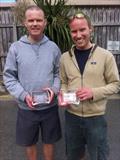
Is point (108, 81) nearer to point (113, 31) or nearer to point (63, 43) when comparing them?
point (63, 43)

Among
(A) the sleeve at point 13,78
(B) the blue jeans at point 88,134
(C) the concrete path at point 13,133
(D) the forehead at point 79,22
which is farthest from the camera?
(C) the concrete path at point 13,133

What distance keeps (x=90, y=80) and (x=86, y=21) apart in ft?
1.64

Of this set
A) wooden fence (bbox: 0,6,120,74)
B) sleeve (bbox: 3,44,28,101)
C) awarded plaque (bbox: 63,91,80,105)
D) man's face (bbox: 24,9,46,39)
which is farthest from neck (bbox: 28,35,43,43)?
wooden fence (bbox: 0,6,120,74)

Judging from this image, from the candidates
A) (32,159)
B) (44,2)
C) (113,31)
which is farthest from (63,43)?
(32,159)

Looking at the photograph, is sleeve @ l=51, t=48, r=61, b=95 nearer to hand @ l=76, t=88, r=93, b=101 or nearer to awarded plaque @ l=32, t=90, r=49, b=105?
awarded plaque @ l=32, t=90, r=49, b=105

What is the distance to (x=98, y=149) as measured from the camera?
3156 millimetres

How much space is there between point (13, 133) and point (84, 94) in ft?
7.37

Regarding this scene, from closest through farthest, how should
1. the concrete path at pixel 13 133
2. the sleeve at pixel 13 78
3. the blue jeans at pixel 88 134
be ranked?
the blue jeans at pixel 88 134, the sleeve at pixel 13 78, the concrete path at pixel 13 133

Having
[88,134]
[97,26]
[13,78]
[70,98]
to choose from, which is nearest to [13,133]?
[13,78]

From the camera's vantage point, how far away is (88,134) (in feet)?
10.2

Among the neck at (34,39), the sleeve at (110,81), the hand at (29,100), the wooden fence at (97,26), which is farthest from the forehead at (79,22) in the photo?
the wooden fence at (97,26)

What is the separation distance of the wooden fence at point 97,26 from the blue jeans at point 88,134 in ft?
14.6

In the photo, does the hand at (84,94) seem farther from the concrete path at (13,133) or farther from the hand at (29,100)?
the concrete path at (13,133)

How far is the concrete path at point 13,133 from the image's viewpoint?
4211 mm
